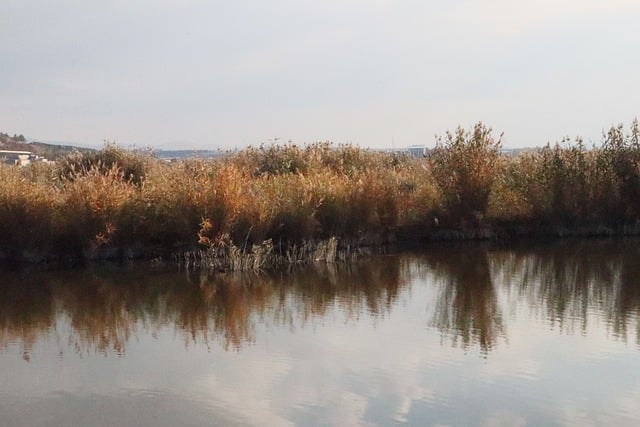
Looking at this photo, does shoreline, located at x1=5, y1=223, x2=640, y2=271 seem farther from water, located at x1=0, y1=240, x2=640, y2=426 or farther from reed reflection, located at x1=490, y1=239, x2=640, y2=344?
reed reflection, located at x1=490, y1=239, x2=640, y2=344

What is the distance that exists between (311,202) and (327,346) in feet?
27.1

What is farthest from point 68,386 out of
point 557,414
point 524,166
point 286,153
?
point 286,153

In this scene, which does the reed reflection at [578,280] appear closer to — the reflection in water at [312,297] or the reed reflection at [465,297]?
the reflection in water at [312,297]

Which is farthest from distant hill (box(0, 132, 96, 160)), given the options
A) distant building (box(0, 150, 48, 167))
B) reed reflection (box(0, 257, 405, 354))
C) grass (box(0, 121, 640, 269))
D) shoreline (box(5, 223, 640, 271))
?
reed reflection (box(0, 257, 405, 354))

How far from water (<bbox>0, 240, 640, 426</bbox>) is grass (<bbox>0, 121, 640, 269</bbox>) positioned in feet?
4.37

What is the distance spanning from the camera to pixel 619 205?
2147 centimetres

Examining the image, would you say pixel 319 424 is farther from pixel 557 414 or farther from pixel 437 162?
pixel 437 162

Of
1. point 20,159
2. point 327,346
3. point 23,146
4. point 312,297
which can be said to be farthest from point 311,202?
point 23,146

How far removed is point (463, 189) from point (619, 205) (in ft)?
14.3

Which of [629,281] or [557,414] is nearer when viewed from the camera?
[557,414]

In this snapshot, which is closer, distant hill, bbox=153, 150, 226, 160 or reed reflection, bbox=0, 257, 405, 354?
reed reflection, bbox=0, 257, 405, 354

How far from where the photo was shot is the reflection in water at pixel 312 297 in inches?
453

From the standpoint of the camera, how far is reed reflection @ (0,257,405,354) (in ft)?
38.2

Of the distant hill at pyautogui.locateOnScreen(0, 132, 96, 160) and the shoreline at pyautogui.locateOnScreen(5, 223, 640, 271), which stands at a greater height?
the distant hill at pyautogui.locateOnScreen(0, 132, 96, 160)
